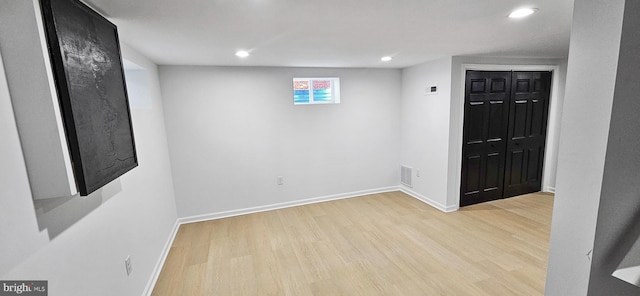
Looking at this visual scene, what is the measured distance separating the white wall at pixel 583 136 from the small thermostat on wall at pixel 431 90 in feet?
9.51

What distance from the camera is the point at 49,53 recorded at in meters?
1.09

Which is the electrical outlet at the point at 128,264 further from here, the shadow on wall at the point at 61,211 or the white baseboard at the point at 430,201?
the white baseboard at the point at 430,201

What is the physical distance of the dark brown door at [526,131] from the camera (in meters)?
3.93

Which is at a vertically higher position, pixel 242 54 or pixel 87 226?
pixel 242 54

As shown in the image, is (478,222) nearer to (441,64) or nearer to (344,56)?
(441,64)

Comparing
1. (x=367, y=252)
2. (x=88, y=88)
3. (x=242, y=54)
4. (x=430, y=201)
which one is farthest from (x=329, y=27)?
(x=430, y=201)

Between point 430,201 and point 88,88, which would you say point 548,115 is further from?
point 88,88

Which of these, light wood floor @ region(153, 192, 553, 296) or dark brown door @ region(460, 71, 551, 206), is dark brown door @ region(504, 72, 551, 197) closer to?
dark brown door @ region(460, 71, 551, 206)

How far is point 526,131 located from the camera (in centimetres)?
407

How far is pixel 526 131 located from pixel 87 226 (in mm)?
5246

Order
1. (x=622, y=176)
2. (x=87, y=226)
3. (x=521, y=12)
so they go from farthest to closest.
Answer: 1. (x=521, y=12)
2. (x=87, y=226)
3. (x=622, y=176)

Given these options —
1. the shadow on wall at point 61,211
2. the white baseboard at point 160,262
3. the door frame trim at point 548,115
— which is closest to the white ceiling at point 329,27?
the door frame trim at point 548,115

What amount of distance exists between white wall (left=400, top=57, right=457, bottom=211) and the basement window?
1.20 m

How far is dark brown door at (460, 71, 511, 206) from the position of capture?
12.0 feet
